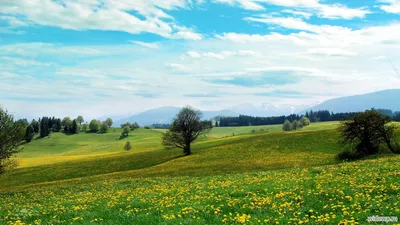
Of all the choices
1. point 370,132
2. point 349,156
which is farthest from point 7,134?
point 370,132

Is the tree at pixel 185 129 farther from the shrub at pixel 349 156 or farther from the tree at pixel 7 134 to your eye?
the tree at pixel 7 134

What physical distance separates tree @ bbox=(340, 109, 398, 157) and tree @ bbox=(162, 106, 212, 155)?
122 ft

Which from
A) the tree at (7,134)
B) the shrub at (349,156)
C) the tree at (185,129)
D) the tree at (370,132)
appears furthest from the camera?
the tree at (185,129)

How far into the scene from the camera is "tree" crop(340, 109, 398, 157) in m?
43.1

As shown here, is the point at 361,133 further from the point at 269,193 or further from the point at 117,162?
the point at 117,162

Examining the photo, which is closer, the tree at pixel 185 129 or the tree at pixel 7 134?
the tree at pixel 7 134

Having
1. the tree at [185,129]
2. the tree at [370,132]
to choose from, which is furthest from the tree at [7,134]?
the tree at [370,132]

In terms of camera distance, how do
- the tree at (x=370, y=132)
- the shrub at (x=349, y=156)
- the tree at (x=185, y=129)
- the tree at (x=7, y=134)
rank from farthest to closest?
the tree at (x=185, y=129) → the tree at (x=370, y=132) → the shrub at (x=349, y=156) → the tree at (x=7, y=134)

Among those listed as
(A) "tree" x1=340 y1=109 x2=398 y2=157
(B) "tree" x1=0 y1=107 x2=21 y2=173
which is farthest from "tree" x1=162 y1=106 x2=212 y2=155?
(B) "tree" x1=0 y1=107 x2=21 y2=173

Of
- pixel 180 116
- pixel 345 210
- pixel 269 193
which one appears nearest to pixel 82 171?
pixel 180 116

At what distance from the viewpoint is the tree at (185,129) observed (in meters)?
74.9

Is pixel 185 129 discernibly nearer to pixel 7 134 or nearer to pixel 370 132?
pixel 370 132

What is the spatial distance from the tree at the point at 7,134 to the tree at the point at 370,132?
146 ft

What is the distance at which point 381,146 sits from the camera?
4438 cm
